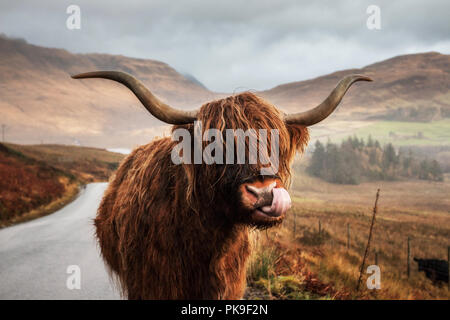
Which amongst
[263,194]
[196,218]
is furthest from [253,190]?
[196,218]

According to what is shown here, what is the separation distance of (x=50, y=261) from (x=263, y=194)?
672 centimetres

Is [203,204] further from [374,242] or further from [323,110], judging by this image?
[374,242]

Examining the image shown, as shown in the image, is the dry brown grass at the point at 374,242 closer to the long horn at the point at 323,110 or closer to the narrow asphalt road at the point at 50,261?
the long horn at the point at 323,110

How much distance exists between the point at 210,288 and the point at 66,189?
1547 cm

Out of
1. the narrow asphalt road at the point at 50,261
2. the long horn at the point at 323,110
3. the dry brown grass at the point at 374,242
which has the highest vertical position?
the long horn at the point at 323,110

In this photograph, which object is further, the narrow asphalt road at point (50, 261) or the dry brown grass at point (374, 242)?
the dry brown grass at point (374, 242)

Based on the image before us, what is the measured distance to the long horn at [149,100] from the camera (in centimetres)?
232

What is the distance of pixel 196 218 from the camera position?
253 centimetres

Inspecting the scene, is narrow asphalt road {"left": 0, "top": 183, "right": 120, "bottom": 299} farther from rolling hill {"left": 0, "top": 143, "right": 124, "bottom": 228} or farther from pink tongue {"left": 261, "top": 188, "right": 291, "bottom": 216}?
pink tongue {"left": 261, "top": 188, "right": 291, "bottom": 216}

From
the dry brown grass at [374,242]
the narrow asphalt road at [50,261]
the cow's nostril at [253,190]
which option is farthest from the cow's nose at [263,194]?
the narrow asphalt road at [50,261]

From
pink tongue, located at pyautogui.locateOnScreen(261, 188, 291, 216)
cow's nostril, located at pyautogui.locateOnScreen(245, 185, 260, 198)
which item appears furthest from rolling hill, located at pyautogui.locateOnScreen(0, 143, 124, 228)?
pink tongue, located at pyautogui.locateOnScreen(261, 188, 291, 216)

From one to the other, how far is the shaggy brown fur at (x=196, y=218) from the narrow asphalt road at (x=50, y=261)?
2717 mm

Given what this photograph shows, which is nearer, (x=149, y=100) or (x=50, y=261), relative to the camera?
(x=149, y=100)
